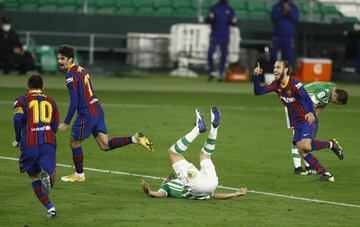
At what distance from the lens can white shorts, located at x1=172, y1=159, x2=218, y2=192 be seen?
13727 millimetres

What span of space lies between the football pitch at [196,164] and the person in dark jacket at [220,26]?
5.40 m

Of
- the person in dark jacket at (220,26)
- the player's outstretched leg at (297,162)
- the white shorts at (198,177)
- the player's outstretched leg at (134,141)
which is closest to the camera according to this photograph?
the white shorts at (198,177)

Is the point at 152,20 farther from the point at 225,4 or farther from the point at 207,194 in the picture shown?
the point at 207,194

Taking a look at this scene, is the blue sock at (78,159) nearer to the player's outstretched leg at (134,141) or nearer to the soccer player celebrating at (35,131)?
the player's outstretched leg at (134,141)

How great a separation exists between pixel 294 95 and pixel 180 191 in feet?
10.1

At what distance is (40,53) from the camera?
36312mm

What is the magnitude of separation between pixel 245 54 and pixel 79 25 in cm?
605

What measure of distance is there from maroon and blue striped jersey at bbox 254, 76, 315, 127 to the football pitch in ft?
3.29

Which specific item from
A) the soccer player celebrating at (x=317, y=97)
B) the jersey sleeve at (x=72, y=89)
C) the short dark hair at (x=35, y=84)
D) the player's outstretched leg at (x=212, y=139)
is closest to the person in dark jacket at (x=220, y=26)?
the soccer player celebrating at (x=317, y=97)

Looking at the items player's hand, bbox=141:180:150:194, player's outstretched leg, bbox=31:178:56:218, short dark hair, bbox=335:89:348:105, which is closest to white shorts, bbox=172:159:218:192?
player's hand, bbox=141:180:150:194

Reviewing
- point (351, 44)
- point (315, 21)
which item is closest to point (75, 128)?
point (351, 44)

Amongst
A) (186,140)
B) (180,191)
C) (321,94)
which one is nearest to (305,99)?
(321,94)

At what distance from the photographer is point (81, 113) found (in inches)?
609

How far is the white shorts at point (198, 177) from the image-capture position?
540 inches
